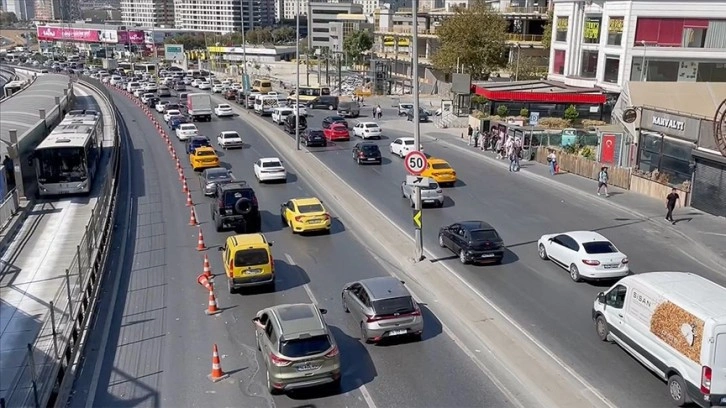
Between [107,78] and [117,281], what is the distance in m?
113

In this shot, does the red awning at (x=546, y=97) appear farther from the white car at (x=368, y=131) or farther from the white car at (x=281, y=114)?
the white car at (x=281, y=114)

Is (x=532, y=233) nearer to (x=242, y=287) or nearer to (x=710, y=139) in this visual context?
(x=710, y=139)

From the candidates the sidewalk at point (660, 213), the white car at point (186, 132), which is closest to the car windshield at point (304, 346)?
the sidewalk at point (660, 213)

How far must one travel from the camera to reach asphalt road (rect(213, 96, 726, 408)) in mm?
15617

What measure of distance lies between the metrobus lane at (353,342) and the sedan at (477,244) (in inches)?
115

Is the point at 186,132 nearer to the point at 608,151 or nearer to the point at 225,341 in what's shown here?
the point at 608,151

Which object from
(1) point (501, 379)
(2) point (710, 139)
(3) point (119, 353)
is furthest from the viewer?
(2) point (710, 139)

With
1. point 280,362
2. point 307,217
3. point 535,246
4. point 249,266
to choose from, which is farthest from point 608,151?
point 280,362

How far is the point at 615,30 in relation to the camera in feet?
186

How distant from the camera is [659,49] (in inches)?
2137

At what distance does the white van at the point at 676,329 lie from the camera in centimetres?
1298

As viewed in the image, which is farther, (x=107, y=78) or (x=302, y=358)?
(x=107, y=78)

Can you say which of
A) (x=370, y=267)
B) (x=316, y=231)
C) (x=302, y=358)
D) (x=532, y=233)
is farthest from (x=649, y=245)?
(x=302, y=358)

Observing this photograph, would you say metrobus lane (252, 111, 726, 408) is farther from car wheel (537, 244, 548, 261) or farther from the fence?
the fence
